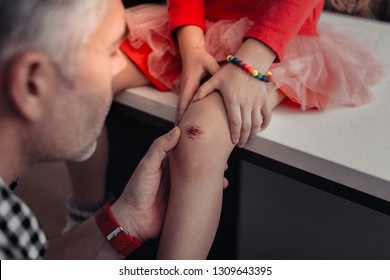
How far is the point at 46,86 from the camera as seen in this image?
58cm

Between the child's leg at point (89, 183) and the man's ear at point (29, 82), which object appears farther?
the child's leg at point (89, 183)

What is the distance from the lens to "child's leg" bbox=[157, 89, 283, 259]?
784 millimetres

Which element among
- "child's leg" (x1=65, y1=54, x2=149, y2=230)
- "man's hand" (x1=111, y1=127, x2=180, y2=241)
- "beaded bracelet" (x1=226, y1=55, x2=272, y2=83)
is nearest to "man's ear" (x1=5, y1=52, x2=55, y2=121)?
"man's hand" (x1=111, y1=127, x2=180, y2=241)

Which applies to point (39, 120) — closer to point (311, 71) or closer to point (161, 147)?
point (161, 147)

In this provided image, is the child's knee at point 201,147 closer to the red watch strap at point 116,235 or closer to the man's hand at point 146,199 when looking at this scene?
the man's hand at point 146,199

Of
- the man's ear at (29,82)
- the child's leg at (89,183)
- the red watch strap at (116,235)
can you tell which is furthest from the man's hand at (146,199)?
the child's leg at (89,183)

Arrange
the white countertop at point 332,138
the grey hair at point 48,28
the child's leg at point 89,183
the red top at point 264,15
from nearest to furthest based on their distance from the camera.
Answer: the grey hair at point 48,28 < the white countertop at point 332,138 < the red top at point 264,15 < the child's leg at point 89,183

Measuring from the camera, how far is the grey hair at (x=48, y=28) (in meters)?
0.53

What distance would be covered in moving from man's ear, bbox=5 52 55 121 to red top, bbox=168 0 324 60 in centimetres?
44

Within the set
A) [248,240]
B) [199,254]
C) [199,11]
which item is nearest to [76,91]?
[199,254]

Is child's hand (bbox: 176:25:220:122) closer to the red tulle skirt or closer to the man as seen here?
the red tulle skirt

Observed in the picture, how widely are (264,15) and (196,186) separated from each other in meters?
0.35

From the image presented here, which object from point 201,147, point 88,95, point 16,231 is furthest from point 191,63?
point 16,231

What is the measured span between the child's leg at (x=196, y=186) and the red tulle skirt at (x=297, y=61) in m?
0.17
